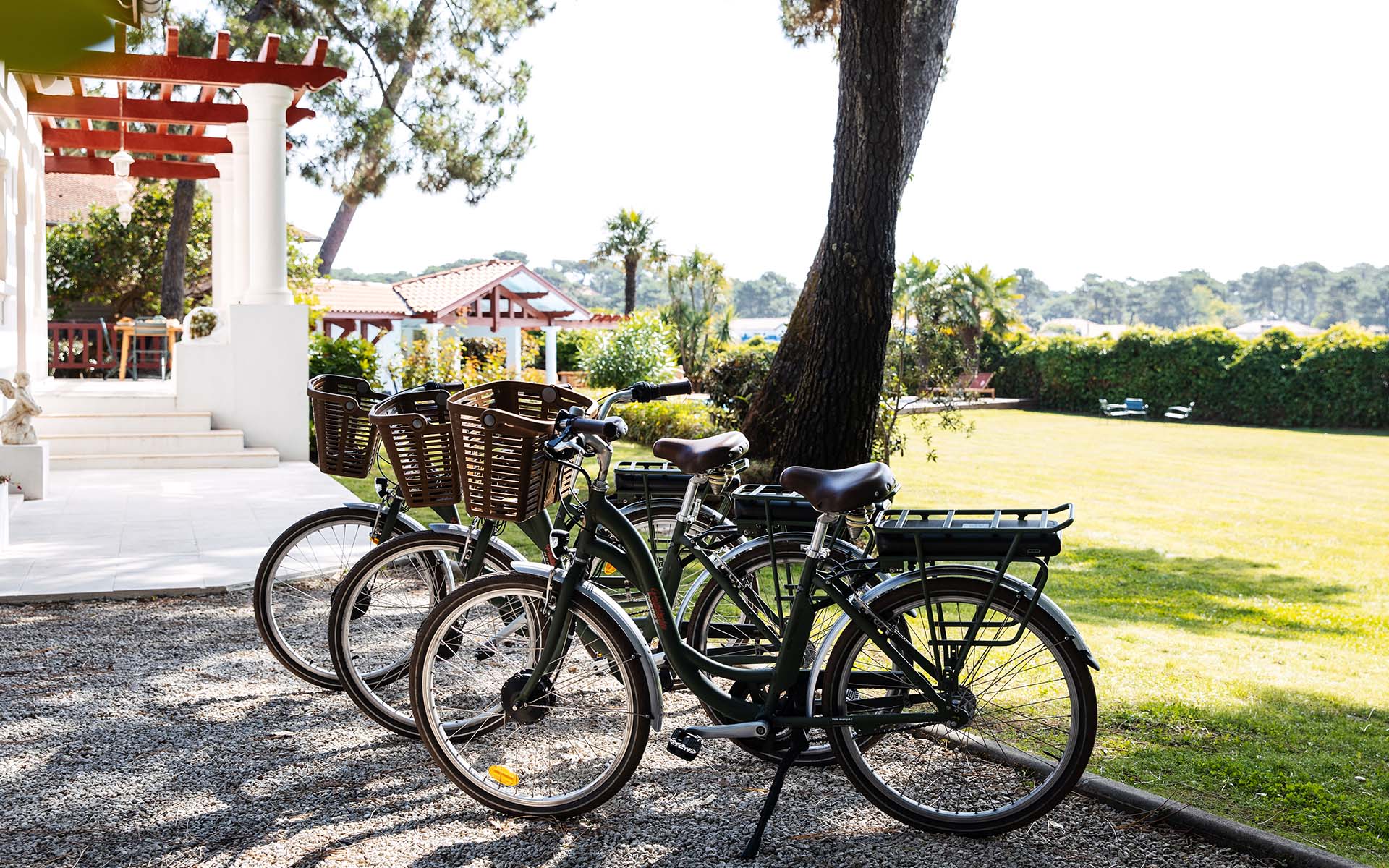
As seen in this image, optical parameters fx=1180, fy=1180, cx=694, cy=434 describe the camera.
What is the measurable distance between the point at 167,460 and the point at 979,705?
952 cm

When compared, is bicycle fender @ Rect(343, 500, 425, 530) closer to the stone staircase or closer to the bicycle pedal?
the bicycle pedal

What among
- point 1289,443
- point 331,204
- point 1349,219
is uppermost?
point 1349,219

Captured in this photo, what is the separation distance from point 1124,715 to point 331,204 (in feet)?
72.4

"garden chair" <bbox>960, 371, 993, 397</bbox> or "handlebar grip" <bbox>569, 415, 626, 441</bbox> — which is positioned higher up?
"handlebar grip" <bbox>569, 415, 626, 441</bbox>

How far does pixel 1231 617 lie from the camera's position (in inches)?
264

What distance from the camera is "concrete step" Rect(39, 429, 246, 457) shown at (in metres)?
10.9

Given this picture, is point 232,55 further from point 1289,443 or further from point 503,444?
point 1289,443

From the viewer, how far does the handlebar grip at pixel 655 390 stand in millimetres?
3465

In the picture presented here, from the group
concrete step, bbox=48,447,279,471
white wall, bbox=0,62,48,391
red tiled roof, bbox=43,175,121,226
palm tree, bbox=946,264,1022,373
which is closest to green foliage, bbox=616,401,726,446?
concrete step, bbox=48,447,279,471

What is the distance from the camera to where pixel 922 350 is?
34.5 feet

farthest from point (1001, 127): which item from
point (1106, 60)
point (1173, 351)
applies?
point (1173, 351)

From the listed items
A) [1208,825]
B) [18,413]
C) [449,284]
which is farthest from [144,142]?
[449,284]

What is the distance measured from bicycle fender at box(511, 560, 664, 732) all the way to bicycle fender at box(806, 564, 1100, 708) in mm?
440

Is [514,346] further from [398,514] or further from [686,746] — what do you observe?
[686,746]
